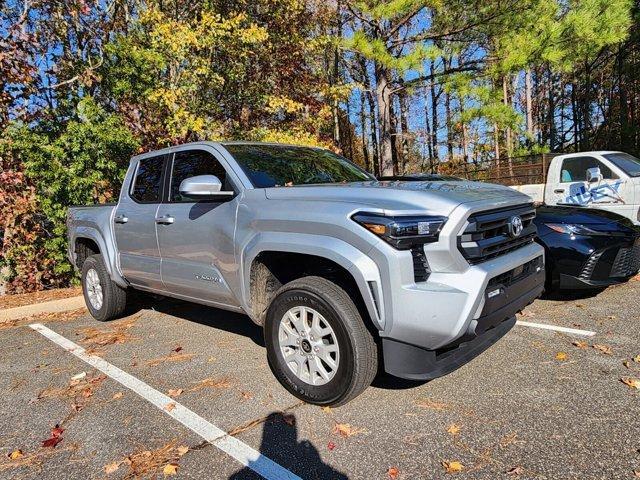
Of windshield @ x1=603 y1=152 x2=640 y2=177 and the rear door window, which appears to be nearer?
the rear door window

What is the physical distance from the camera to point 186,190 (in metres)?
3.37

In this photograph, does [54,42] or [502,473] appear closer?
[502,473]

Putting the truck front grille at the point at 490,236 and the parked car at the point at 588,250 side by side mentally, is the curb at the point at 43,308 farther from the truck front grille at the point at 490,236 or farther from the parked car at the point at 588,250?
the parked car at the point at 588,250

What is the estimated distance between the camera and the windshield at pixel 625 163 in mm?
7508

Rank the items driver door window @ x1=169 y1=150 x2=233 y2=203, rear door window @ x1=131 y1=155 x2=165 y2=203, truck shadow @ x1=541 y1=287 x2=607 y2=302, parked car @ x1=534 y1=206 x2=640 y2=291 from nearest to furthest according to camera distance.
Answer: driver door window @ x1=169 y1=150 x2=233 y2=203 → rear door window @ x1=131 y1=155 x2=165 y2=203 → parked car @ x1=534 y1=206 x2=640 y2=291 → truck shadow @ x1=541 y1=287 x2=607 y2=302

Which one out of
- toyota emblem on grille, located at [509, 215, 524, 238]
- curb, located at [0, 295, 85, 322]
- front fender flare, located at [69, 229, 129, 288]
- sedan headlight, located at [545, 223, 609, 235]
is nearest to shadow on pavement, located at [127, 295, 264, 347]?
front fender flare, located at [69, 229, 129, 288]

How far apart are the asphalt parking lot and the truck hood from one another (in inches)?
52.1

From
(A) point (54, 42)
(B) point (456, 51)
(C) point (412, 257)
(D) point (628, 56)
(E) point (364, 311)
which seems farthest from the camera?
(D) point (628, 56)

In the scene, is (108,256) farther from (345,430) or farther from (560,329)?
(560,329)

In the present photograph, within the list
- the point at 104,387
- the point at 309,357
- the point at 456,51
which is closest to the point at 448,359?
the point at 309,357

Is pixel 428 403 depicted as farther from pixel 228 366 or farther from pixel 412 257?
pixel 228 366

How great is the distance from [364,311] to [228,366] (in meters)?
1.57

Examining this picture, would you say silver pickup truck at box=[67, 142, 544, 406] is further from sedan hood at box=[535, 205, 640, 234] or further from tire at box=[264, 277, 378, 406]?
sedan hood at box=[535, 205, 640, 234]

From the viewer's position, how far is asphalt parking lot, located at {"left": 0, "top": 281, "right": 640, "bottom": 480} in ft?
8.10
